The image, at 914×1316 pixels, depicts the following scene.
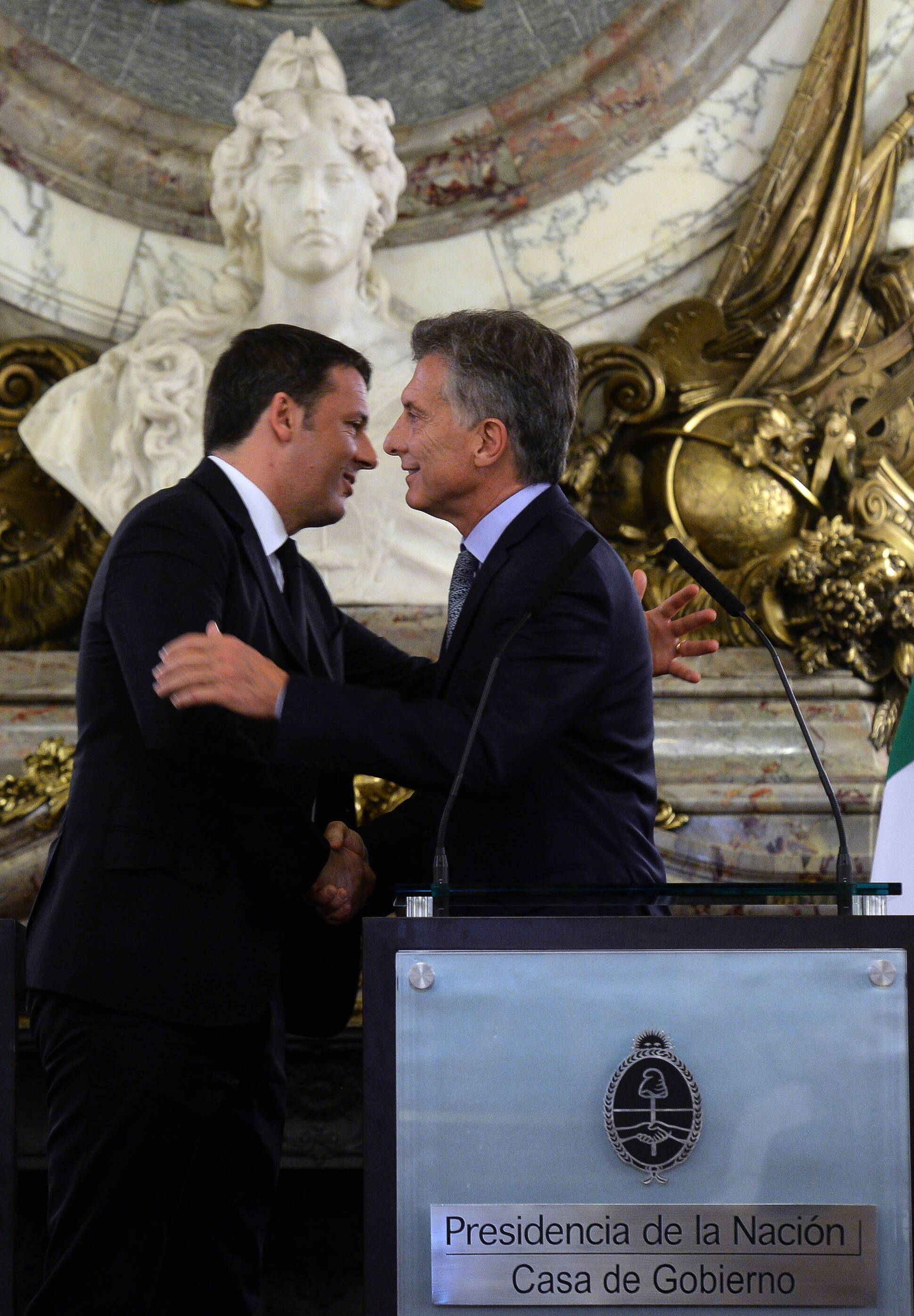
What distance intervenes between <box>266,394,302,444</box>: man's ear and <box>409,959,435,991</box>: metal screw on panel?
3.67ft

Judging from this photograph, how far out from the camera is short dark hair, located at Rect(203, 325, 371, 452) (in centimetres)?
276

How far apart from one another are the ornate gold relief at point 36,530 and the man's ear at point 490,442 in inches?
95.5

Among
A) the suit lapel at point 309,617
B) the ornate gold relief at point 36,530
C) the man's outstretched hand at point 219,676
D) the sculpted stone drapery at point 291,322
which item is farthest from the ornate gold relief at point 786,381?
the man's outstretched hand at point 219,676

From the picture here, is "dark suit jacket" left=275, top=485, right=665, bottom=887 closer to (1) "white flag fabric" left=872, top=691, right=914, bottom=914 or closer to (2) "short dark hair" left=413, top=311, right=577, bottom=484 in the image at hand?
(2) "short dark hair" left=413, top=311, right=577, bottom=484

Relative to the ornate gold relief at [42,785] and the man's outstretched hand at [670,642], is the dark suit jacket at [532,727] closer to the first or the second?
the man's outstretched hand at [670,642]

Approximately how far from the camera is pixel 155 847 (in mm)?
2373

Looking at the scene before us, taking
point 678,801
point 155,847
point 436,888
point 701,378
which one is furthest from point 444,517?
A: point 701,378

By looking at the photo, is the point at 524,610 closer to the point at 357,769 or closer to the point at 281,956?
the point at 357,769

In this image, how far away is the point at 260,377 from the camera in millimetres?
2768

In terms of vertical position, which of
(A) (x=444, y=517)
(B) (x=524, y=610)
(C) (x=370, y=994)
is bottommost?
(C) (x=370, y=994)

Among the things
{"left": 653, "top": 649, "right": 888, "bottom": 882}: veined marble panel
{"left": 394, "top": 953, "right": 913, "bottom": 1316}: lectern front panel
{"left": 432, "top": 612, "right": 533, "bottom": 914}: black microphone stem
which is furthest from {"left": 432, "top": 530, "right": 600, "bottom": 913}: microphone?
{"left": 653, "top": 649, "right": 888, "bottom": 882}: veined marble panel

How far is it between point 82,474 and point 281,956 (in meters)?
2.37

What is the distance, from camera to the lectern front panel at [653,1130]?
1803 millimetres

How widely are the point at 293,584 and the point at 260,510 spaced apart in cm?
15
